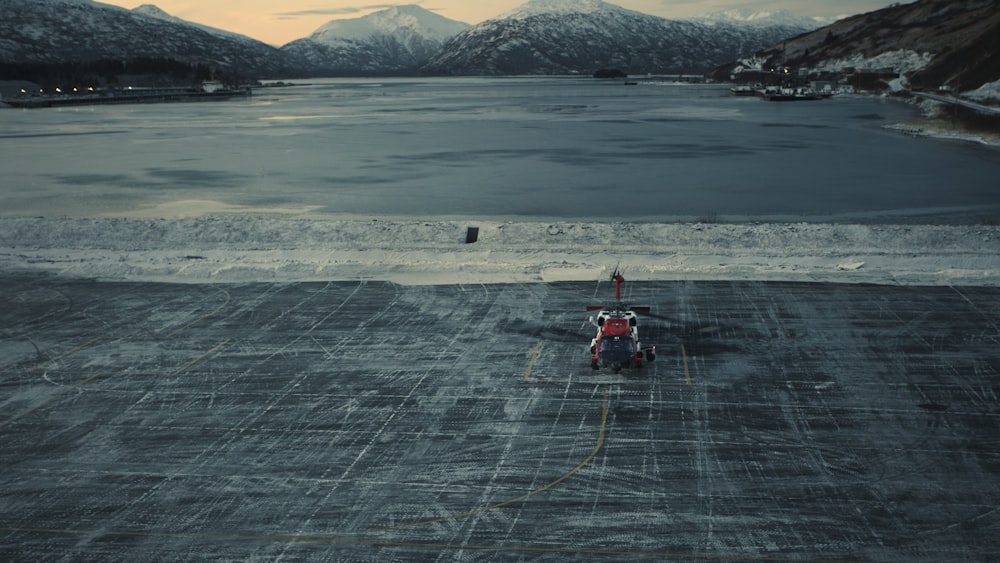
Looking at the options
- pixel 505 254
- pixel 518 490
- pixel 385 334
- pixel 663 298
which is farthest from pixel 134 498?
pixel 505 254

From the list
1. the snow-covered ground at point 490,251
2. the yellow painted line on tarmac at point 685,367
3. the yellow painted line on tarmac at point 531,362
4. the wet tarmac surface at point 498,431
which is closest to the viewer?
the wet tarmac surface at point 498,431

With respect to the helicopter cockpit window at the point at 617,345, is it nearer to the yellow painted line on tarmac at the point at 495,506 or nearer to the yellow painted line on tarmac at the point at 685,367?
the yellow painted line on tarmac at the point at 685,367

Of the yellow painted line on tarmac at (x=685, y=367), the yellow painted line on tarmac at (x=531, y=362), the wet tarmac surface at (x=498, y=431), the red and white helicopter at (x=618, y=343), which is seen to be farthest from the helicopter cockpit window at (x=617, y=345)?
the yellow painted line on tarmac at (x=531, y=362)

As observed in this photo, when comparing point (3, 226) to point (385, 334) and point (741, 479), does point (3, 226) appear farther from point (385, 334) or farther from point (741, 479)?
point (741, 479)

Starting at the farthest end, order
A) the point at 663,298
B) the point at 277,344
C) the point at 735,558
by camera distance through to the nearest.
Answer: the point at 663,298
the point at 277,344
the point at 735,558

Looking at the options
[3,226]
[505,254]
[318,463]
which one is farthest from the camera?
[3,226]
